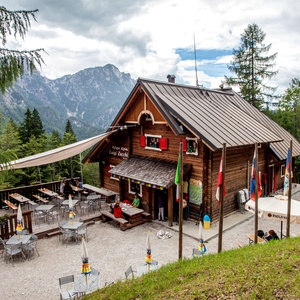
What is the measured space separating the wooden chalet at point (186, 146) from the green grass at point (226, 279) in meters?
5.14

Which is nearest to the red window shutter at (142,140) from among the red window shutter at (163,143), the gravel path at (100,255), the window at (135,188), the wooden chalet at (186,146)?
the wooden chalet at (186,146)

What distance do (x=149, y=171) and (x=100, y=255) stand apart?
16.3ft

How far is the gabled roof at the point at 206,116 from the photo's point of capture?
12219 millimetres

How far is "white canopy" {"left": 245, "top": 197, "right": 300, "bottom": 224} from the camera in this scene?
9.21 meters

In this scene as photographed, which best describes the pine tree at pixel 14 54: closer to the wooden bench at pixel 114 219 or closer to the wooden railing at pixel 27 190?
the wooden bench at pixel 114 219

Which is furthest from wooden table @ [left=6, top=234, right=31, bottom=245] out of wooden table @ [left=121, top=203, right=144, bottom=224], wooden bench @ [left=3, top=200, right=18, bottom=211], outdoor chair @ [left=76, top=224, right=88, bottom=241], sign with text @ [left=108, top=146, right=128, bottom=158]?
sign with text @ [left=108, top=146, right=128, bottom=158]

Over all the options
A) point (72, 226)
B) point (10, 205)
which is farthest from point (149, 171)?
point (10, 205)

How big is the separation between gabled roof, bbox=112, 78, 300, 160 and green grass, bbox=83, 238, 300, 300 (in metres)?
5.23

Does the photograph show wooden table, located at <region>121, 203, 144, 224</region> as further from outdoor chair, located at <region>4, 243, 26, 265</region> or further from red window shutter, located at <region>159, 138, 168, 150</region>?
outdoor chair, located at <region>4, 243, 26, 265</region>

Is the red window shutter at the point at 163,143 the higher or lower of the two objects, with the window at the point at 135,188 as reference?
higher

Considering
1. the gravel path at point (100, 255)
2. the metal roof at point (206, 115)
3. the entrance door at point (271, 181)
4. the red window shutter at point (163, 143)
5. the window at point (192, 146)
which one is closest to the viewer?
the gravel path at point (100, 255)

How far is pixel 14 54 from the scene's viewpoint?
6.51 meters

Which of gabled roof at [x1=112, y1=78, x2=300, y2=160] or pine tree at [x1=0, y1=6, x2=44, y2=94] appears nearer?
pine tree at [x1=0, y1=6, x2=44, y2=94]

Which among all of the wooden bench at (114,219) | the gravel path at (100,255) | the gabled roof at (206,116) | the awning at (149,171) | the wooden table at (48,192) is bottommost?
the gravel path at (100,255)
